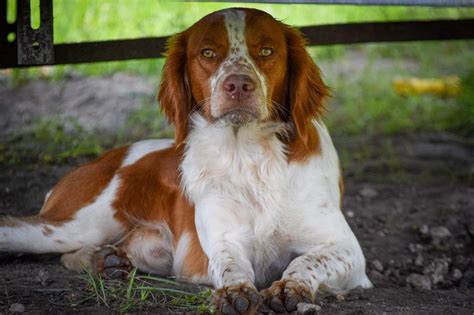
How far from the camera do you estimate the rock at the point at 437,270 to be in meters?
4.18

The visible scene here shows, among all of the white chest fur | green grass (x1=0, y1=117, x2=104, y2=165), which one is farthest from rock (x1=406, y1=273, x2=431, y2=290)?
green grass (x1=0, y1=117, x2=104, y2=165)

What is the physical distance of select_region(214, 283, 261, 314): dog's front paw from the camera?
3.06 m

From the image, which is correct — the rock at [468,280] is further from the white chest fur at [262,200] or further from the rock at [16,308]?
the rock at [16,308]

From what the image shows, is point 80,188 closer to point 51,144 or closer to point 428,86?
point 51,144

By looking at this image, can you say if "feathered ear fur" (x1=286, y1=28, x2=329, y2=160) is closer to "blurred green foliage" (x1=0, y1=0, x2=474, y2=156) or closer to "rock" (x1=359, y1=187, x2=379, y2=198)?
"rock" (x1=359, y1=187, x2=379, y2=198)

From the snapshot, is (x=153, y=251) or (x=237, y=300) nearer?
(x=237, y=300)

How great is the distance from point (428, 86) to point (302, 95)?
12.9 ft

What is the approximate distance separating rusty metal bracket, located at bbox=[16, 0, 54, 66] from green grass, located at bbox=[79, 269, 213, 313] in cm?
114

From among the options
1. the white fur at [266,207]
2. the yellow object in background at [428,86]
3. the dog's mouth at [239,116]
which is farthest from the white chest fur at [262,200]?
the yellow object in background at [428,86]

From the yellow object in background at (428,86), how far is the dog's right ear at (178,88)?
3767mm

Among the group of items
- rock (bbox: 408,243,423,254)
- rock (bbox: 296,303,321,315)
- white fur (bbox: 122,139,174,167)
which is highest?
white fur (bbox: 122,139,174,167)

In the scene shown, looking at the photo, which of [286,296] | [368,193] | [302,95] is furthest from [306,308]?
[368,193]

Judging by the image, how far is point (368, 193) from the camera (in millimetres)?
5316

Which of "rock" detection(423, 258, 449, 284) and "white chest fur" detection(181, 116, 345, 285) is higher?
"white chest fur" detection(181, 116, 345, 285)
